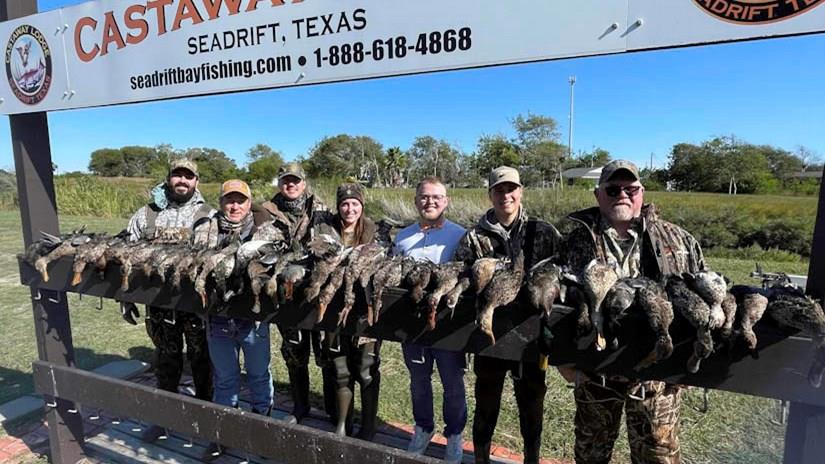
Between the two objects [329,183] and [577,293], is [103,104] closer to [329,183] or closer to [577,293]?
[577,293]

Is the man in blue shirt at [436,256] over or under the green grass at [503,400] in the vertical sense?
over

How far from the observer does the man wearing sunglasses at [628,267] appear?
104 inches

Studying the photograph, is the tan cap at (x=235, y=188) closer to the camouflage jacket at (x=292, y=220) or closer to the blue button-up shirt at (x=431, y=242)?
the camouflage jacket at (x=292, y=220)

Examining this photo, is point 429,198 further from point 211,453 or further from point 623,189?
point 211,453

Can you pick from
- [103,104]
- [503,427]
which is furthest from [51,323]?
[503,427]

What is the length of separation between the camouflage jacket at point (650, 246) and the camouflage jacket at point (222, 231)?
2.16 metres

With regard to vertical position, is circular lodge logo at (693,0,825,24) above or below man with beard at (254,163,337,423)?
above

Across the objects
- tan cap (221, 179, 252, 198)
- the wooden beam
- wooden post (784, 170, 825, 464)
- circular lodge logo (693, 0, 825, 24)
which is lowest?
the wooden beam

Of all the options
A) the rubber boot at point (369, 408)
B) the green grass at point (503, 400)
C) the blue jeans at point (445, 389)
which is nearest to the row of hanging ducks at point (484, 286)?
the blue jeans at point (445, 389)

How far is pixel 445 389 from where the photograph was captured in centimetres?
351

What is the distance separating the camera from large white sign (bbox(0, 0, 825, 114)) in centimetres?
184

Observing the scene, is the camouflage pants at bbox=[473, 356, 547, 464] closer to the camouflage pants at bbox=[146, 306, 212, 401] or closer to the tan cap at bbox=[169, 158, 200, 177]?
the camouflage pants at bbox=[146, 306, 212, 401]

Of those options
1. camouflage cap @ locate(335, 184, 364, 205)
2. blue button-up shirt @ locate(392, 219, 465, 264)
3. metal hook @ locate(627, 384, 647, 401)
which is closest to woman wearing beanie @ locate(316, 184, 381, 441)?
camouflage cap @ locate(335, 184, 364, 205)

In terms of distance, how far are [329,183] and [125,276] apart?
1995 cm
